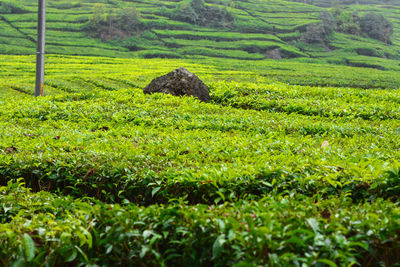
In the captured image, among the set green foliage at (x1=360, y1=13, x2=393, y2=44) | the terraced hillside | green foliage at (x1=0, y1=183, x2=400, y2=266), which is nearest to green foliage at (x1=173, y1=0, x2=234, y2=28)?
the terraced hillside

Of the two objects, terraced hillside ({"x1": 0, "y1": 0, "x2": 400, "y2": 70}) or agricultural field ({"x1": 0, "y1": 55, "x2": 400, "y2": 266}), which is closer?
agricultural field ({"x1": 0, "y1": 55, "x2": 400, "y2": 266})

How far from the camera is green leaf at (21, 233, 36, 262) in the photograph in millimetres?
2355

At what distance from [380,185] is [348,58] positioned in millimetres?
49653

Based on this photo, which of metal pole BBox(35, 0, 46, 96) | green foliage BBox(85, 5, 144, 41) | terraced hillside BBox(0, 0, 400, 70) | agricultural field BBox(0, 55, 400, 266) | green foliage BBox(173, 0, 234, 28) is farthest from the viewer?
green foliage BBox(173, 0, 234, 28)

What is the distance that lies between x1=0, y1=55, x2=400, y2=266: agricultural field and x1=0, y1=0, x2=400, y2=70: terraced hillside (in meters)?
38.8

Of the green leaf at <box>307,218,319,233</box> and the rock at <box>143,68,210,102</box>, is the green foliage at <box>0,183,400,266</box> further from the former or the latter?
the rock at <box>143,68,210,102</box>

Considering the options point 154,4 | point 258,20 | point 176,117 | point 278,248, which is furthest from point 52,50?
point 278,248

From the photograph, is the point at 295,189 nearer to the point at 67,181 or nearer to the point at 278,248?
the point at 278,248

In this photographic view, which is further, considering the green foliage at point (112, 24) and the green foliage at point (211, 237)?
the green foliage at point (112, 24)

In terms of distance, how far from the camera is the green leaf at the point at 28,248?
2.36 m

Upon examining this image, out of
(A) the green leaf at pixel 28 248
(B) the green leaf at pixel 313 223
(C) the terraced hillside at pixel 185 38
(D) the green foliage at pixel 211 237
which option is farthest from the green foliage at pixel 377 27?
(A) the green leaf at pixel 28 248

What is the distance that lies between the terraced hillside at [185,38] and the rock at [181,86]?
1321 inches

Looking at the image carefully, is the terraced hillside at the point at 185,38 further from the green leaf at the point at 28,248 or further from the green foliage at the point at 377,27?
the green leaf at the point at 28,248

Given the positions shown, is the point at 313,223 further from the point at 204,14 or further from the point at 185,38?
the point at 204,14
